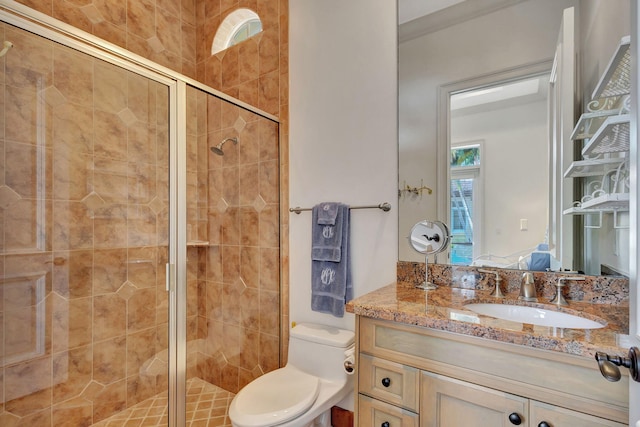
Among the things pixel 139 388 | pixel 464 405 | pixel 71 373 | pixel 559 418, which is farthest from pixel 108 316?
pixel 559 418

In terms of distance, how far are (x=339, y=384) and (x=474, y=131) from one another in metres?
1.35

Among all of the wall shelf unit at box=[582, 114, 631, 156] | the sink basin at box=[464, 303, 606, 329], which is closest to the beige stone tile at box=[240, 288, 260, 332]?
the sink basin at box=[464, 303, 606, 329]

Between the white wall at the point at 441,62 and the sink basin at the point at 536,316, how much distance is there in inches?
16.0

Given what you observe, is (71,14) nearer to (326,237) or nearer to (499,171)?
(326,237)

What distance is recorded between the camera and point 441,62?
5.08 feet

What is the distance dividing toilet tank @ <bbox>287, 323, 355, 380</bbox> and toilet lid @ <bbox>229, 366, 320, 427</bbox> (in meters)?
0.05

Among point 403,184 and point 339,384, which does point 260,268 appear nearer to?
point 339,384

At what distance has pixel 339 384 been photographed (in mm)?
→ 1543

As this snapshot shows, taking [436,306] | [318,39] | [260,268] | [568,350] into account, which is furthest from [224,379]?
[318,39]

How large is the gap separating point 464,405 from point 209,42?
2.75 m

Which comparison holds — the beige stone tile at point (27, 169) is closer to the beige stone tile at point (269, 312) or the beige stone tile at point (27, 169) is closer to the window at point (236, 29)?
the beige stone tile at point (269, 312)

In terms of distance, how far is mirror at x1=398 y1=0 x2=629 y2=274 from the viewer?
4.28 ft

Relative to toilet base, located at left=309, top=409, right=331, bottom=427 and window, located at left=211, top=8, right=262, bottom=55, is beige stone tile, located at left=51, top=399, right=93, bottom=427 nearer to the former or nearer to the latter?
toilet base, located at left=309, top=409, right=331, bottom=427

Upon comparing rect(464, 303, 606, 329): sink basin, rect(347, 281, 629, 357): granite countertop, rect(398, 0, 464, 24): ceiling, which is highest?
rect(398, 0, 464, 24): ceiling
